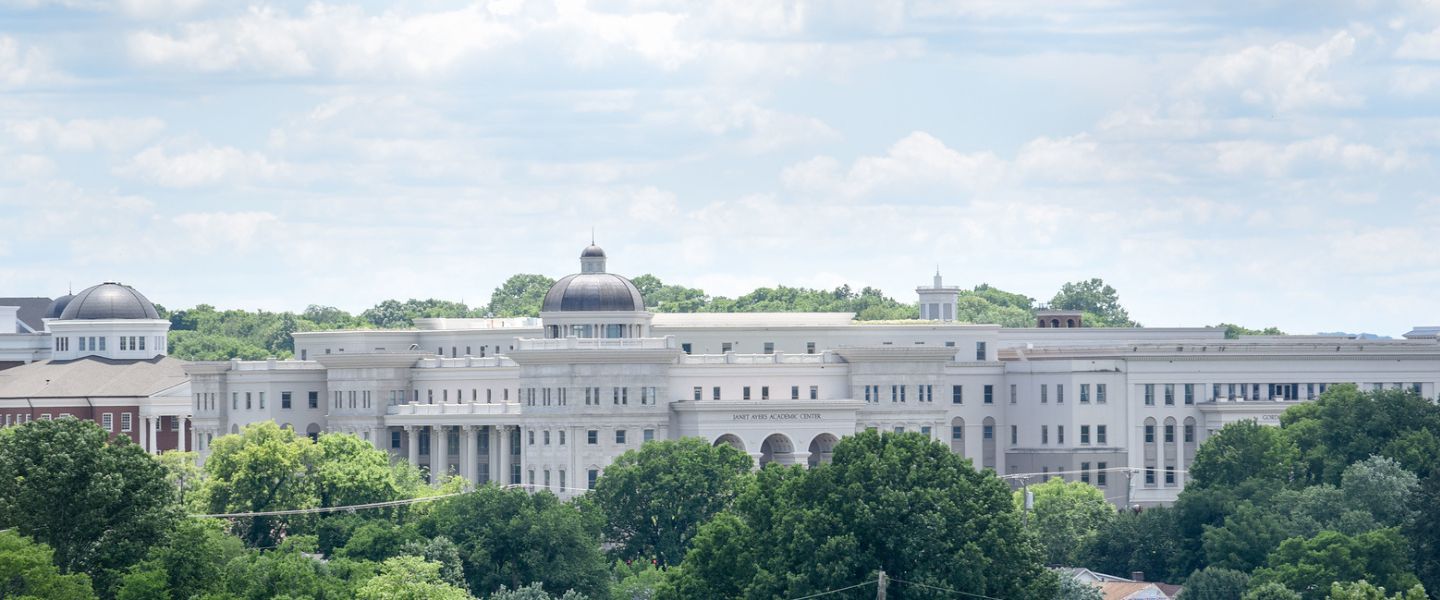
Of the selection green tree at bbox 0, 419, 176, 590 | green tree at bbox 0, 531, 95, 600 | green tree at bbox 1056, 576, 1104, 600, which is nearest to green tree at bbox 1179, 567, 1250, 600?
green tree at bbox 1056, 576, 1104, 600

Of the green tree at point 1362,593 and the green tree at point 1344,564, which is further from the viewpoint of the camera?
the green tree at point 1344,564

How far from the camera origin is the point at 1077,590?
181 m

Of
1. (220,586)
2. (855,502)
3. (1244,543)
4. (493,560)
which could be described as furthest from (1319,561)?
(220,586)

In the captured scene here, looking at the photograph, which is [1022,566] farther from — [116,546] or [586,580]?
[116,546]

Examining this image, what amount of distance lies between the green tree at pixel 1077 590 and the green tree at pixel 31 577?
52306mm

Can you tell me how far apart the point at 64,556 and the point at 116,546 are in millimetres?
2423

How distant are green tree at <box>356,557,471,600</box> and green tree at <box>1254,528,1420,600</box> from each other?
43768 millimetres

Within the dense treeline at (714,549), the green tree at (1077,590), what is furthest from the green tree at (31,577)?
the green tree at (1077,590)

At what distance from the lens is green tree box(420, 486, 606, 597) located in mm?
189250

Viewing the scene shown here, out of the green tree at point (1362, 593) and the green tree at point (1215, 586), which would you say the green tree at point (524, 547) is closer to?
the green tree at point (1215, 586)

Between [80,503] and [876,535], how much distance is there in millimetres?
38062

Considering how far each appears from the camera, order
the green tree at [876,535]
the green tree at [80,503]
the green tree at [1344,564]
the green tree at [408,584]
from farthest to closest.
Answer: the green tree at [1344,564]
the green tree at [876,535]
the green tree at [80,503]
the green tree at [408,584]

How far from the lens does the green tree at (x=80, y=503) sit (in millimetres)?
160000

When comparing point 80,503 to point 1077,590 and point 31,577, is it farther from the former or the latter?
point 1077,590
